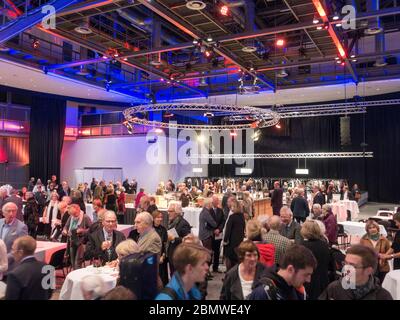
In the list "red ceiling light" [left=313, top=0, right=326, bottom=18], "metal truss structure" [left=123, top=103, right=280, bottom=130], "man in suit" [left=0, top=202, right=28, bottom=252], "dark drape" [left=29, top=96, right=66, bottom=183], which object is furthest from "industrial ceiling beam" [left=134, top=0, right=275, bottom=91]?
"dark drape" [left=29, top=96, right=66, bottom=183]

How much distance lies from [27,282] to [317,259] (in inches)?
97.0

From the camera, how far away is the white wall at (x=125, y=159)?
717 inches

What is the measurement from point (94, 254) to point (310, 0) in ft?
20.4

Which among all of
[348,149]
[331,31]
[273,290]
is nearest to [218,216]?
[273,290]

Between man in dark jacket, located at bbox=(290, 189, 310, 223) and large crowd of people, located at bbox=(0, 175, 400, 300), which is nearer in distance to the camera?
large crowd of people, located at bbox=(0, 175, 400, 300)

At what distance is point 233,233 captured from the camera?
17.3 feet

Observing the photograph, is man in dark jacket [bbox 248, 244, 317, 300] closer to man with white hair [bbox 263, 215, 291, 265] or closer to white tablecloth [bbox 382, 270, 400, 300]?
man with white hair [bbox 263, 215, 291, 265]

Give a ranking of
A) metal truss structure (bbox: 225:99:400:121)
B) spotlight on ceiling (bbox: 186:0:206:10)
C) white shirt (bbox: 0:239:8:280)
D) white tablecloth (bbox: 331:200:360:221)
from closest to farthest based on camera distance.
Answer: white shirt (bbox: 0:239:8:280), spotlight on ceiling (bbox: 186:0:206:10), white tablecloth (bbox: 331:200:360:221), metal truss structure (bbox: 225:99:400:121)

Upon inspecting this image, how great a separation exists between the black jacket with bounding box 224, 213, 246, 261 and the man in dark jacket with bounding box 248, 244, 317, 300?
304cm

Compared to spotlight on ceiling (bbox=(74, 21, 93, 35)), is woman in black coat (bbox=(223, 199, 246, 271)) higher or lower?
lower

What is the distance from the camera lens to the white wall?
1820 cm

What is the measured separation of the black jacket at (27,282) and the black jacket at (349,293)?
6.64 feet
